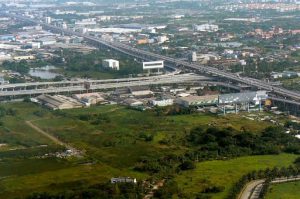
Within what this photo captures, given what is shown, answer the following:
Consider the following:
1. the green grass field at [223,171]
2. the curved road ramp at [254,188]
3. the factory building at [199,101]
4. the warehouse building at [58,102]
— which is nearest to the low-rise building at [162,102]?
the factory building at [199,101]

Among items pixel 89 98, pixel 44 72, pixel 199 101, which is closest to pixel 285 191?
pixel 199 101

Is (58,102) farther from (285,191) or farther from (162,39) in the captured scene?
(162,39)

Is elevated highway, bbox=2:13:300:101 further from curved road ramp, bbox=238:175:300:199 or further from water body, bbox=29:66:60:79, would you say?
curved road ramp, bbox=238:175:300:199

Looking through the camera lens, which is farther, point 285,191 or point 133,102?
point 133,102

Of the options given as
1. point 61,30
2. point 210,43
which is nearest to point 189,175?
point 210,43

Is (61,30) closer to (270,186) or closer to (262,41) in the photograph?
(262,41)

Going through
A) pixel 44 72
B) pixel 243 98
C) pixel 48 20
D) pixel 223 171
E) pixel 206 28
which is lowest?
pixel 44 72
